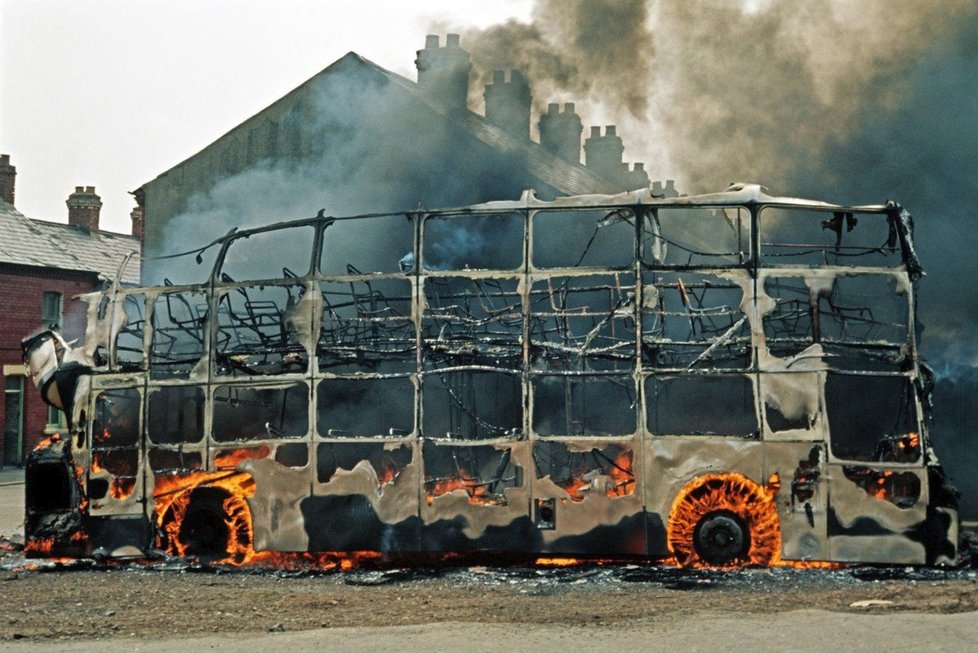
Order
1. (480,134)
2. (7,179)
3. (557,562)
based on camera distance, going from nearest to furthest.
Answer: (557,562) → (480,134) → (7,179)

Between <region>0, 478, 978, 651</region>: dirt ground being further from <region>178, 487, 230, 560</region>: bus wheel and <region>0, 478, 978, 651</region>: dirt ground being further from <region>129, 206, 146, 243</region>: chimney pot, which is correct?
<region>129, 206, 146, 243</region>: chimney pot

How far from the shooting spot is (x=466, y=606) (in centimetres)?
884

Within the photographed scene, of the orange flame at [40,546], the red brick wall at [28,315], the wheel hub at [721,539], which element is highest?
the red brick wall at [28,315]

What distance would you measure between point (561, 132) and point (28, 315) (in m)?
15.5

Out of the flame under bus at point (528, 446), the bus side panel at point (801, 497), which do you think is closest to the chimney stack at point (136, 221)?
the flame under bus at point (528, 446)

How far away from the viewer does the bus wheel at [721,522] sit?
34.3 ft

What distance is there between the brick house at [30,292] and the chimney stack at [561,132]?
12.9 m

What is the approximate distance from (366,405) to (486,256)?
5.57 metres

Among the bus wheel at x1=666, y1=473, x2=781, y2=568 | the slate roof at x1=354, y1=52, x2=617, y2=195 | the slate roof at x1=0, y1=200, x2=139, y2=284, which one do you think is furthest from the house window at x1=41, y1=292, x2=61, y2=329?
the bus wheel at x1=666, y1=473, x2=781, y2=568

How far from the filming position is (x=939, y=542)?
10164 mm

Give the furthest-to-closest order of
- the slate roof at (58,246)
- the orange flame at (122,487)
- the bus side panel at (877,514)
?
the slate roof at (58,246), the orange flame at (122,487), the bus side panel at (877,514)

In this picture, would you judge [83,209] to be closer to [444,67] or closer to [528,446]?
[444,67]

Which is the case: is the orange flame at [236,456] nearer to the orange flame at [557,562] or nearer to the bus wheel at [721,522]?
the orange flame at [557,562]

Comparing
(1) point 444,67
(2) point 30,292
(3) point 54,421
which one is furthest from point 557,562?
(3) point 54,421
